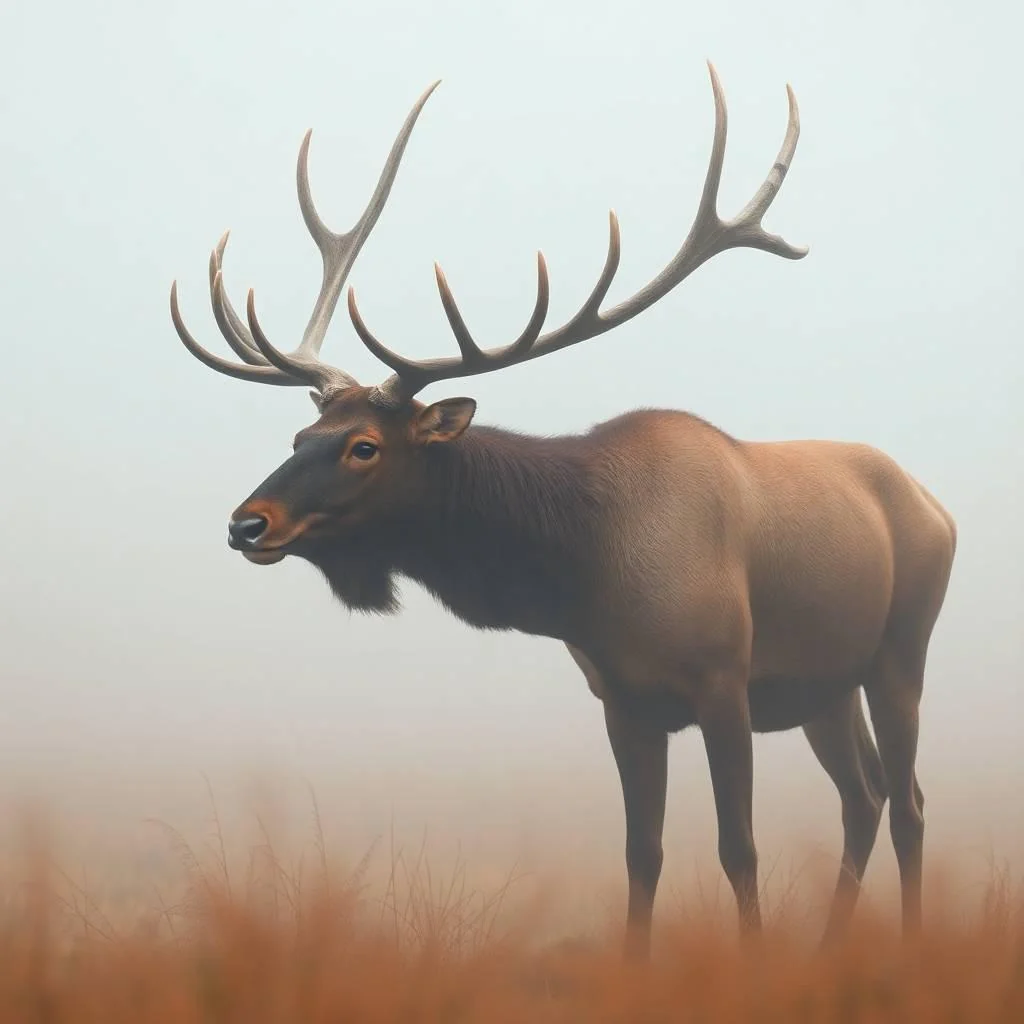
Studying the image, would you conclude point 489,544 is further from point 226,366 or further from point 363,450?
point 226,366

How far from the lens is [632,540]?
11.4ft

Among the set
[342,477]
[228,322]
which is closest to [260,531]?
[342,477]

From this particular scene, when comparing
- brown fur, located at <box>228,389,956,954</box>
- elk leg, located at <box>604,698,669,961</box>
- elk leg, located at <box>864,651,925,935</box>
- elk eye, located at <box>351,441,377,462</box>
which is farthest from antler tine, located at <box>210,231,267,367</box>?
elk leg, located at <box>864,651,925,935</box>

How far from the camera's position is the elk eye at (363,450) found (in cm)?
328

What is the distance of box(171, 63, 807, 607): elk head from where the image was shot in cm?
319

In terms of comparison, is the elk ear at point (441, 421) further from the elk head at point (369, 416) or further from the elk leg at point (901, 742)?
the elk leg at point (901, 742)

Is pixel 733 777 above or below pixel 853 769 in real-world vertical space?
above

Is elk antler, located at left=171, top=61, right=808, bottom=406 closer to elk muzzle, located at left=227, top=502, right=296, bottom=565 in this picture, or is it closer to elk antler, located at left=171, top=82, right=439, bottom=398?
elk antler, located at left=171, top=82, right=439, bottom=398

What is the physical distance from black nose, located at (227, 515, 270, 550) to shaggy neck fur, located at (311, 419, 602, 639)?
0.27 metres

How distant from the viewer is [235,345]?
12.3 feet

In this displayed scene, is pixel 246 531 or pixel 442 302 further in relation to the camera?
pixel 442 302

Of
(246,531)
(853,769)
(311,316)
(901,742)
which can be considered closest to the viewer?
(246,531)

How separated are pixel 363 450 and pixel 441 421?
0.68 feet

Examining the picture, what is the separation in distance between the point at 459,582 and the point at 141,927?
3.91ft
